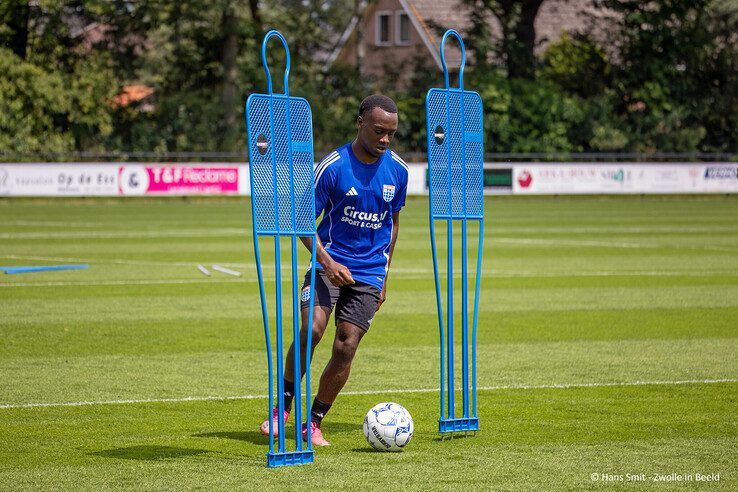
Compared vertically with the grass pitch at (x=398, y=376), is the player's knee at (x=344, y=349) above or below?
above

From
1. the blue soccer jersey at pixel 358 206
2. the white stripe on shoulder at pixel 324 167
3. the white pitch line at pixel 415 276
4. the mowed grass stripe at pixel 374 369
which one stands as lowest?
the white pitch line at pixel 415 276

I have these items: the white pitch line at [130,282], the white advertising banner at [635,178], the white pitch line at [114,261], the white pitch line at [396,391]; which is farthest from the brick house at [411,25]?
the white pitch line at [396,391]

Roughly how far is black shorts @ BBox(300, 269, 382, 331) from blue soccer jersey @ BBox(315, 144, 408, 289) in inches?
2.6

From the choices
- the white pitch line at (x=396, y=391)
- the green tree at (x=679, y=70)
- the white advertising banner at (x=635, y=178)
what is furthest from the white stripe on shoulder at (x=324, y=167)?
the green tree at (x=679, y=70)

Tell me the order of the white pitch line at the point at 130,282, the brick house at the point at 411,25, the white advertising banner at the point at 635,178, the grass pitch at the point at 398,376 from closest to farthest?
1. the grass pitch at the point at 398,376
2. the white pitch line at the point at 130,282
3. the white advertising banner at the point at 635,178
4. the brick house at the point at 411,25

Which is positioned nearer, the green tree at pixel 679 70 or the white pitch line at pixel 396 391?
the white pitch line at pixel 396 391

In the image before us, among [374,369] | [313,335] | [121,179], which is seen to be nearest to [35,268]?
[374,369]

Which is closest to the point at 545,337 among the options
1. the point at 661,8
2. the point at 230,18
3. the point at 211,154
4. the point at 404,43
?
the point at 211,154

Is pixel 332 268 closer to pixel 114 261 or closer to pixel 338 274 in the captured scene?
pixel 338 274

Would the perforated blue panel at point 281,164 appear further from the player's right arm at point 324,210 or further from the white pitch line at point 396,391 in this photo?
the white pitch line at point 396,391

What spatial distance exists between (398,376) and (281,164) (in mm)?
3781

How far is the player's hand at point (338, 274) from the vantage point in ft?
23.0

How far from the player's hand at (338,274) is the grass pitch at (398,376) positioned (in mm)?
1030

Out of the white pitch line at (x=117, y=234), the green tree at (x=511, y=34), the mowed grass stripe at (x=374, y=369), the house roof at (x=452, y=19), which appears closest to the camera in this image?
the mowed grass stripe at (x=374, y=369)
